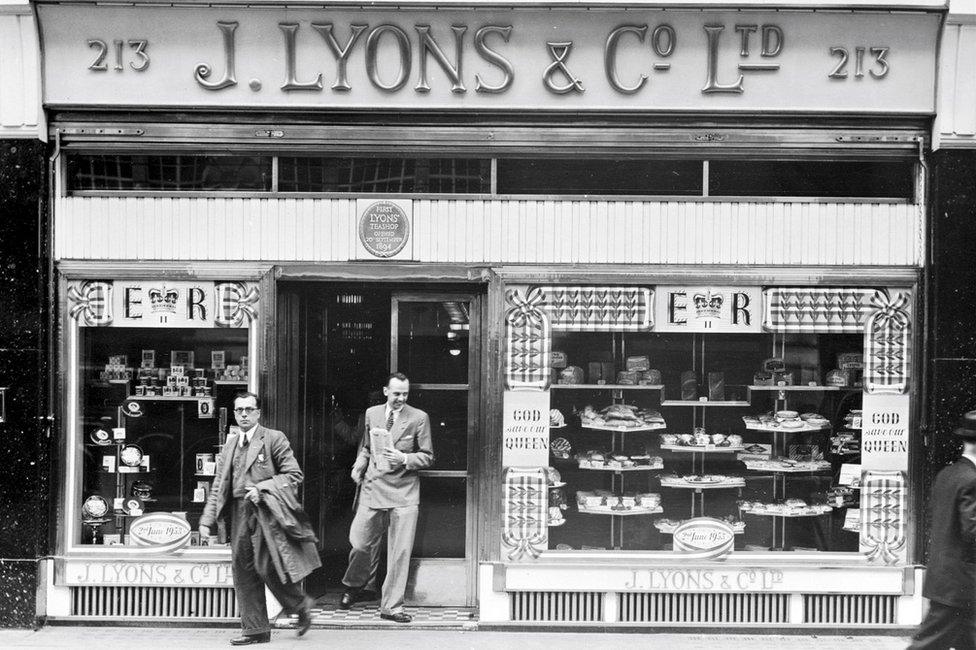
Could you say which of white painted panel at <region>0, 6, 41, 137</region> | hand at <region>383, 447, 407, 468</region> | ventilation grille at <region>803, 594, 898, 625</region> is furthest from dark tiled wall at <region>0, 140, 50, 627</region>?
ventilation grille at <region>803, 594, 898, 625</region>

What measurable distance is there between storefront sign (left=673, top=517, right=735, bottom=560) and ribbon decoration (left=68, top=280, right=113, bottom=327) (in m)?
4.91

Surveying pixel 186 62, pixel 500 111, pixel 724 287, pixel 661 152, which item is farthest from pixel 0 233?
pixel 724 287

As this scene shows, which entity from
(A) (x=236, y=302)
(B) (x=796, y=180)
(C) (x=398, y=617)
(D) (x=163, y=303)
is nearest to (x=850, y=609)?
(B) (x=796, y=180)

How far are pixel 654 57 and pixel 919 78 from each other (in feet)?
6.77

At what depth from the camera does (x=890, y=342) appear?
7582 millimetres

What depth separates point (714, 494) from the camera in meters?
7.82

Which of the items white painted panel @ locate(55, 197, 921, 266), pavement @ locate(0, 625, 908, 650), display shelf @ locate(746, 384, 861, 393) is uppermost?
white painted panel @ locate(55, 197, 921, 266)

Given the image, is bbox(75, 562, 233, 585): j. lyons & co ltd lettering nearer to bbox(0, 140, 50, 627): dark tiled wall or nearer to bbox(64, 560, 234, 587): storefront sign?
bbox(64, 560, 234, 587): storefront sign

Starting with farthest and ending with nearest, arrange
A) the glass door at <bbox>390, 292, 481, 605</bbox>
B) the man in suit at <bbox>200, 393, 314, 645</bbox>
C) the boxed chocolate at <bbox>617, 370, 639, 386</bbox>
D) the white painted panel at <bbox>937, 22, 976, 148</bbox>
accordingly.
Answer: the glass door at <bbox>390, 292, 481, 605</bbox> < the boxed chocolate at <bbox>617, 370, 639, 386</bbox> < the white painted panel at <bbox>937, 22, 976, 148</bbox> < the man in suit at <bbox>200, 393, 314, 645</bbox>

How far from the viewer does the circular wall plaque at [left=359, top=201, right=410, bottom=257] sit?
7582 millimetres

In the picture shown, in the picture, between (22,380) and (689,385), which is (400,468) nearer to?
(689,385)

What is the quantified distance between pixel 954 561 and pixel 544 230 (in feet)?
12.1

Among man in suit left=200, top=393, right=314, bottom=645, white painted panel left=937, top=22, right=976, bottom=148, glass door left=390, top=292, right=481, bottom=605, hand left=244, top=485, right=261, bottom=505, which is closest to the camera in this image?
hand left=244, top=485, right=261, bottom=505

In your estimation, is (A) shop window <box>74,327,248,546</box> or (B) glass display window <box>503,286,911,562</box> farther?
(A) shop window <box>74,327,248,546</box>
